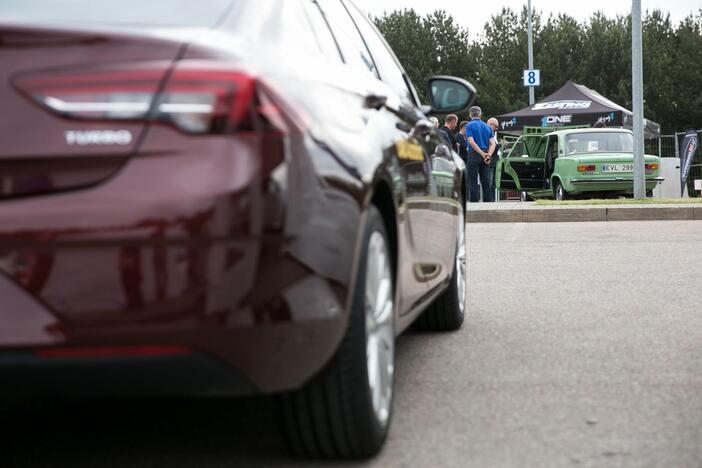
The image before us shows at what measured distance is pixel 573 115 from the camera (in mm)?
31188

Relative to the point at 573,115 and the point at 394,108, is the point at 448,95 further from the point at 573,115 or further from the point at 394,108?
the point at 573,115

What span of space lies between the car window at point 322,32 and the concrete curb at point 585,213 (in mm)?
12549

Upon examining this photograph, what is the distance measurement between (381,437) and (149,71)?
134 cm

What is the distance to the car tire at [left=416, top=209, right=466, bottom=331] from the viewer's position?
232 inches

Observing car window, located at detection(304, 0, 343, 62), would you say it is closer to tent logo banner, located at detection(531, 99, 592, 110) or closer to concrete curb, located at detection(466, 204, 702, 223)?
concrete curb, located at detection(466, 204, 702, 223)

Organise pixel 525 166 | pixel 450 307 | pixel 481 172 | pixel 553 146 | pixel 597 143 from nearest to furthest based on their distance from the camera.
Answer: pixel 450 307 → pixel 481 172 → pixel 597 143 → pixel 553 146 → pixel 525 166

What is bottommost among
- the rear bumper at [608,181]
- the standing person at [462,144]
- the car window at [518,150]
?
the rear bumper at [608,181]

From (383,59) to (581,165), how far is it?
16659 mm

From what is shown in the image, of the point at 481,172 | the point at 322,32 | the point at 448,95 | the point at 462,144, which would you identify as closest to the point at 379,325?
the point at 322,32

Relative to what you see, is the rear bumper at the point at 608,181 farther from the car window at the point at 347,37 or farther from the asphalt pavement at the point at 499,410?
the car window at the point at 347,37

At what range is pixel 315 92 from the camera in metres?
3.18

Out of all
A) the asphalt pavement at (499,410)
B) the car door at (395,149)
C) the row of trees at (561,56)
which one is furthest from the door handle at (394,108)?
the row of trees at (561,56)

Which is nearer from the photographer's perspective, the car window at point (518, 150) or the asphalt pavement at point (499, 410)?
the asphalt pavement at point (499, 410)

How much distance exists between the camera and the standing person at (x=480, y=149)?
66.1 ft
